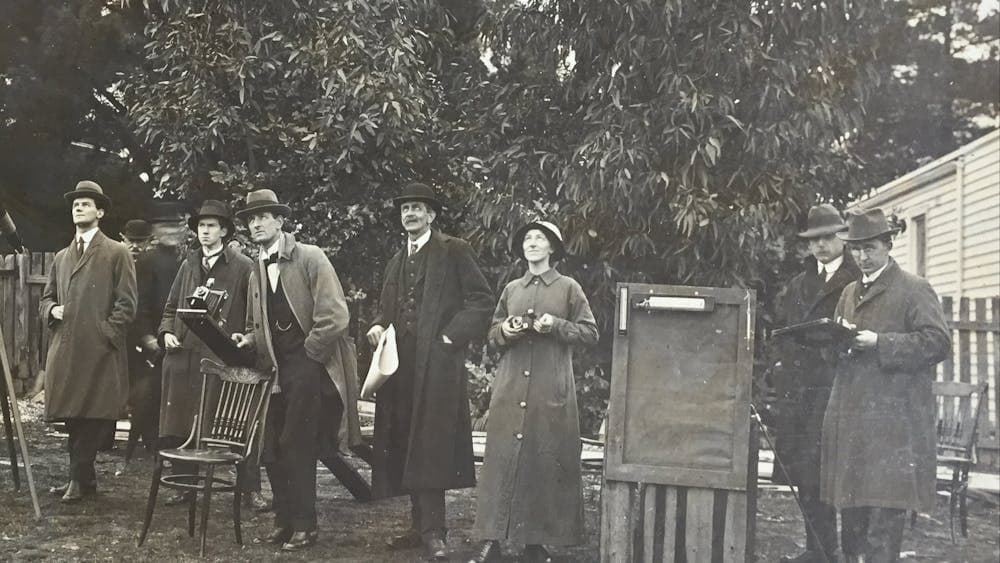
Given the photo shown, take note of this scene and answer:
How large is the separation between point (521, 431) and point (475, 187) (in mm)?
1263

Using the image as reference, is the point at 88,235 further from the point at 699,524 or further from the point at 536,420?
the point at 699,524

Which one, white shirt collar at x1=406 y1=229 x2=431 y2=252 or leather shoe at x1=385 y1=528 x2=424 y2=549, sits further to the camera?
white shirt collar at x1=406 y1=229 x2=431 y2=252

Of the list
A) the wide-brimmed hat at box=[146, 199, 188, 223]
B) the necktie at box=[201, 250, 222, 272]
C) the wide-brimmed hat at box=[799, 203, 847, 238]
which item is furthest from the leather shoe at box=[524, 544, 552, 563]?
the wide-brimmed hat at box=[146, 199, 188, 223]

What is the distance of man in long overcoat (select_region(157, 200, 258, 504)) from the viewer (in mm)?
4500

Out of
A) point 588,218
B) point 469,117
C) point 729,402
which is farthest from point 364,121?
point 729,402

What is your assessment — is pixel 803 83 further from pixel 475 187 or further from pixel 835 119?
pixel 475 187

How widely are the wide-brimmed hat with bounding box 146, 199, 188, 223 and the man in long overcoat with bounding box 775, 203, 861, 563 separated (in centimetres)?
295

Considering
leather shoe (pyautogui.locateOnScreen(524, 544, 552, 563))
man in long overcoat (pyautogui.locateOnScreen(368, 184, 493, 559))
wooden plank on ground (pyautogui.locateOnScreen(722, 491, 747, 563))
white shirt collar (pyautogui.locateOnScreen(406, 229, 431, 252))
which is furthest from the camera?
white shirt collar (pyautogui.locateOnScreen(406, 229, 431, 252))

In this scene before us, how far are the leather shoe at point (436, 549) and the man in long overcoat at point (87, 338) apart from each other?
1.77 meters

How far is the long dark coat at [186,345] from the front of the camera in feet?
15.0

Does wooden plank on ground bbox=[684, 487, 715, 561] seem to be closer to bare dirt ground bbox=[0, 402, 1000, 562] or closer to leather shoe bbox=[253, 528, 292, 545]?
bare dirt ground bbox=[0, 402, 1000, 562]

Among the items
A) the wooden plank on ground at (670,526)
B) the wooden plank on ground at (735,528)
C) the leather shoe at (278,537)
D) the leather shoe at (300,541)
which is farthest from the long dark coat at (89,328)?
the wooden plank on ground at (735,528)

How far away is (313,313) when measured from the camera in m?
4.20

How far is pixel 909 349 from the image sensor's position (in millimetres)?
3490
